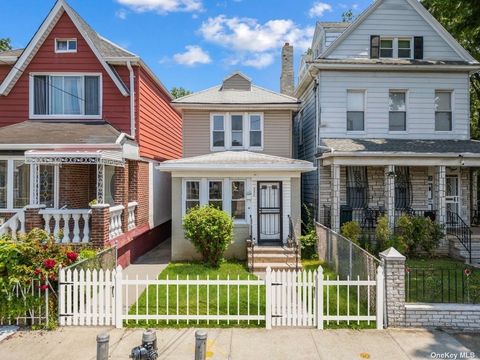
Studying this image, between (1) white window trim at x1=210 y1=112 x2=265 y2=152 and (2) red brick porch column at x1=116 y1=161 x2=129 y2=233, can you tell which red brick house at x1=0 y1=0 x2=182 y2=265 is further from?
(1) white window trim at x1=210 y1=112 x2=265 y2=152

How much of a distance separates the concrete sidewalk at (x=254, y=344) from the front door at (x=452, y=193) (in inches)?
424

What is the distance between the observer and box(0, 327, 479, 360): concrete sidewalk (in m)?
6.11

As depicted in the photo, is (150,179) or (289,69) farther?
(289,69)

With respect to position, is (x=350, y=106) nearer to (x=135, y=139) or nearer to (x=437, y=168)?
(x=437, y=168)

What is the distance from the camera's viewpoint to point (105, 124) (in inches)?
531

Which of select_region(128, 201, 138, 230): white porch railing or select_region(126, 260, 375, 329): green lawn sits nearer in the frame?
select_region(126, 260, 375, 329): green lawn

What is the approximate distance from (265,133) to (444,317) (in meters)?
10.8

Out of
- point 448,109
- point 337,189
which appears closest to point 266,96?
point 337,189

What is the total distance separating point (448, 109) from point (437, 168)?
3.39m

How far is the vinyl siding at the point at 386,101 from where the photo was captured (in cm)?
1570

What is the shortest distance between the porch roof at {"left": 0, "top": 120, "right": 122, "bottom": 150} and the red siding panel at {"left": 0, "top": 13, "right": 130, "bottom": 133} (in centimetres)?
51

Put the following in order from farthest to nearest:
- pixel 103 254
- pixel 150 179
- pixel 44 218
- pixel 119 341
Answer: pixel 150 179
pixel 44 218
pixel 103 254
pixel 119 341

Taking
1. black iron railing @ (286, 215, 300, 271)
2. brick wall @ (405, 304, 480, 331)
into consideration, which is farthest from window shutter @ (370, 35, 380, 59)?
brick wall @ (405, 304, 480, 331)

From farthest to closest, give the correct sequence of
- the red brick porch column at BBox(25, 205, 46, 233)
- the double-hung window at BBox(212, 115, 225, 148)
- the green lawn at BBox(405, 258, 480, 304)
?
the double-hung window at BBox(212, 115, 225, 148) < the red brick porch column at BBox(25, 205, 46, 233) < the green lawn at BBox(405, 258, 480, 304)
